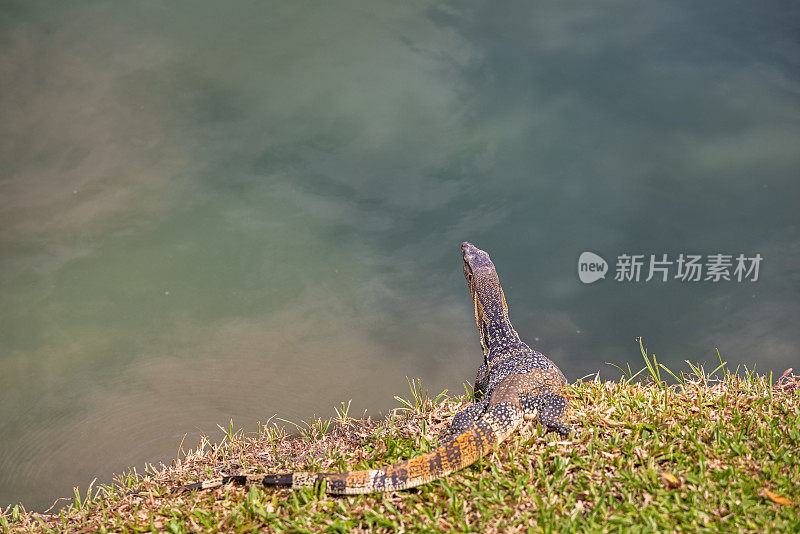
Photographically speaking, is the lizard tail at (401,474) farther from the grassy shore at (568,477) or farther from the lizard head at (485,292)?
the lizard head at (485,292)

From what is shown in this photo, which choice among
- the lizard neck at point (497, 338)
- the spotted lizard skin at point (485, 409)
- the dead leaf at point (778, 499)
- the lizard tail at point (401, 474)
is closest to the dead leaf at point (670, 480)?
the dead leaf at point (778, 499)

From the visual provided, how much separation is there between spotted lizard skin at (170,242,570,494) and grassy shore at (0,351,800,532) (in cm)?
6

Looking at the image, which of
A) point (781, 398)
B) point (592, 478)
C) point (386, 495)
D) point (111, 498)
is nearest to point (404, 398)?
point (386, 495)

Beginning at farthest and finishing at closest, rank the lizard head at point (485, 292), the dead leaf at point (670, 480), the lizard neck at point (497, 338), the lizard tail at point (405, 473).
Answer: the lizard head at point (485, 292)
the lizard neck at point (497, 338)
the lizard tail at point (405, 473)
the dead leaf at point (670, 480)

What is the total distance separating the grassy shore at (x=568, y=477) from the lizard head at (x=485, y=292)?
0.64 m

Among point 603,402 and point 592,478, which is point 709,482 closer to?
point 592,478

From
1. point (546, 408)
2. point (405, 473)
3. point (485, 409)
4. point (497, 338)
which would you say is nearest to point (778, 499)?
point (546, 408)

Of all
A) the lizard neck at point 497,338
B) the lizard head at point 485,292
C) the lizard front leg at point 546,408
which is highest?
the lizard head at point 485,292

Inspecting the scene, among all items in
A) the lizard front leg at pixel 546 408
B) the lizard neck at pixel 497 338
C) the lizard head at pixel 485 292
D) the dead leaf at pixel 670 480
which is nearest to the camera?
the dead leaf at pixel 670 480

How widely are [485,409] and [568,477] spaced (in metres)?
0.63

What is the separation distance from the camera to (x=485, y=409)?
344cm

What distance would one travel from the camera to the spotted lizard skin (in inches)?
117

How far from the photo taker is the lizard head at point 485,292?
13.4 ft

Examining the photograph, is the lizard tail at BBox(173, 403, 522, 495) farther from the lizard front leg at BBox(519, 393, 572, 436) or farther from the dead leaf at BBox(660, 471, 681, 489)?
the dead leaf at BBox(660, 471, 681, 489)
